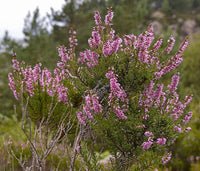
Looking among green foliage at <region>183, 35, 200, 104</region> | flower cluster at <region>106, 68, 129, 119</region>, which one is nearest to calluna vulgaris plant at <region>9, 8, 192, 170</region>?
flower cluster at <region>106, 68, 129, 119</region>

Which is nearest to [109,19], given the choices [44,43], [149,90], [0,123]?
[149,90]

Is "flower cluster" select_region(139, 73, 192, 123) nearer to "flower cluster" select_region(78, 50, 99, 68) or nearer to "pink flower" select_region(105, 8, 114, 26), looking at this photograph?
"flower cluster" select_region(78, 50, 99, 68)

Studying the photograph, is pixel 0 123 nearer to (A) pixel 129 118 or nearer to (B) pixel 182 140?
(B) pixel 182 140

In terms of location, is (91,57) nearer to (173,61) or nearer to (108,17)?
(108,17)

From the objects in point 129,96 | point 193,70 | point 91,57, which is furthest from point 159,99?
point 193,70

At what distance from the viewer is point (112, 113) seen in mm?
2580

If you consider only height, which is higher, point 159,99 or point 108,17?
point 108,17

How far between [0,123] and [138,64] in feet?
31.4

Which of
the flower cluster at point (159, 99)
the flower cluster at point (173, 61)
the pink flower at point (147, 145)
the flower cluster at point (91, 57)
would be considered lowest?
the pink flower at point (147, 145)

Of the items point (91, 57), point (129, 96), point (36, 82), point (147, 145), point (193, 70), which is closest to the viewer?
point (147, 145)

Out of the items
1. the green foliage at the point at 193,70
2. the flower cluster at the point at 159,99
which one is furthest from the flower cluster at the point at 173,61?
the green foliage at the point at 193,70

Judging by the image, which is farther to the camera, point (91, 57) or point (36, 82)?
point (36, 82)

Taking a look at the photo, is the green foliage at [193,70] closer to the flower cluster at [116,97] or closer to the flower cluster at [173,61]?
the flower cluster at [173,61]

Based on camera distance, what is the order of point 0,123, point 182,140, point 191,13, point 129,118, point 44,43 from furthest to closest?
point 191,13
point 44,43
point 0,123
point 182,140
point 129,118
